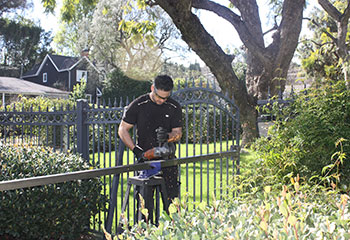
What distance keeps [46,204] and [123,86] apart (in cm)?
2456

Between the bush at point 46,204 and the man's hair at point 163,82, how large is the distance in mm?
1568

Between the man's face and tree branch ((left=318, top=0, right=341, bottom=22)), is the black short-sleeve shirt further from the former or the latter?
tree branch ((left=318, top=0, right=341, bottom=22))

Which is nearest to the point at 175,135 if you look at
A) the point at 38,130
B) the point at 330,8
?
the point at 38,130

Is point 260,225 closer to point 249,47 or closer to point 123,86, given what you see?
point 249,47

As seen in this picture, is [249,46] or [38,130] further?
[249,46]

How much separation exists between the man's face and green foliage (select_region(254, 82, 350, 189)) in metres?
1.55

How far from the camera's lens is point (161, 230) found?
1811 mm

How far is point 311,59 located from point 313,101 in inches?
457

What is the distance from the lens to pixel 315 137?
4.45 metres

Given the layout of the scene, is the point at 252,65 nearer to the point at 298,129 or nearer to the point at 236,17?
the point at 236,17

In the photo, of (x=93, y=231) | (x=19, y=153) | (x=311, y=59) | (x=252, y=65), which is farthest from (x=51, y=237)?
(x=311, y=59)

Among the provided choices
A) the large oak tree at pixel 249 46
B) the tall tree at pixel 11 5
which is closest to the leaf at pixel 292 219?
the large oak tree at pixel 249 46

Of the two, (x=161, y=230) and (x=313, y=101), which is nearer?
(x=161, y=230)

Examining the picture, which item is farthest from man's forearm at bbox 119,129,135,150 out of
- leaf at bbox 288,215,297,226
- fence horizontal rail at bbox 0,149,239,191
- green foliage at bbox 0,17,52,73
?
green foliage at bbox 0,17,52,73
